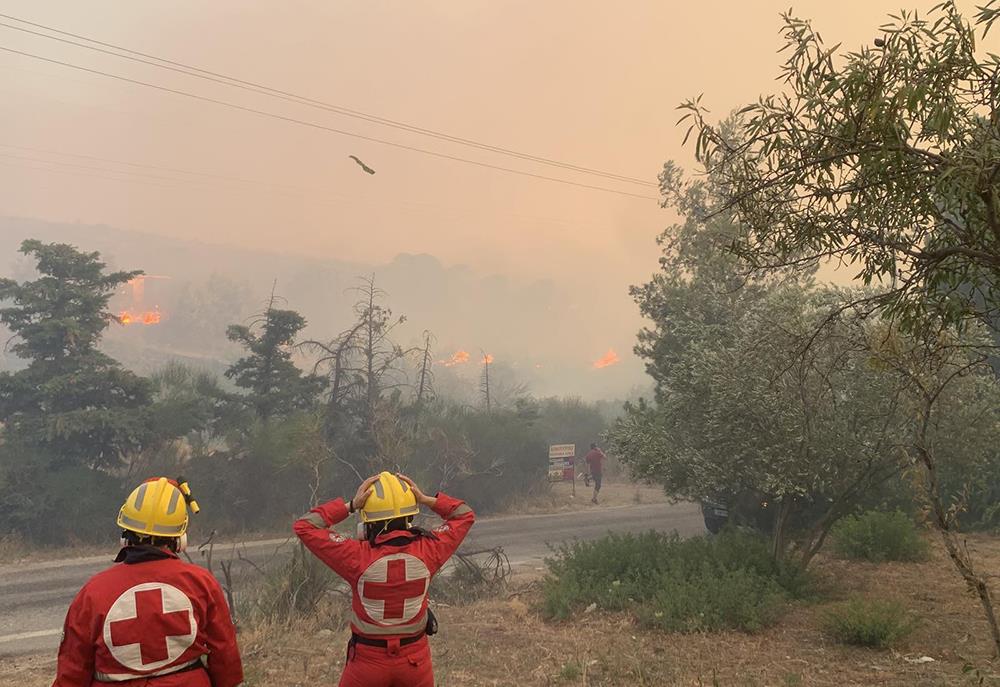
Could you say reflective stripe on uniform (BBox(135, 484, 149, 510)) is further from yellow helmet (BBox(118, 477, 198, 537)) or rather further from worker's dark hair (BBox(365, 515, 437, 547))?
worker's dark hair (BBox(365, 515, 437, 547))

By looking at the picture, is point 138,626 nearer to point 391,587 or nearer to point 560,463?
point 391,587

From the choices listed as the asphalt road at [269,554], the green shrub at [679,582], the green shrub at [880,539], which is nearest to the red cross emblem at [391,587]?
the green shrub at [679,582]

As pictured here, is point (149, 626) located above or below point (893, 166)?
below

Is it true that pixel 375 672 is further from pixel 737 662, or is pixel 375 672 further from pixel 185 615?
pixel 737 662

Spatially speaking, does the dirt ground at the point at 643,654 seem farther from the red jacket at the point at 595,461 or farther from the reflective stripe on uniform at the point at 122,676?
the red jacket at the point at 595,461

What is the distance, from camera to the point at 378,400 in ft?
67.7

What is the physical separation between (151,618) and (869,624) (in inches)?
298

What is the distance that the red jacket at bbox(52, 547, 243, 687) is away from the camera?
9.91 ft

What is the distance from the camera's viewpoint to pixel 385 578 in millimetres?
4027

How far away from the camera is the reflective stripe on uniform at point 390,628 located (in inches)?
159

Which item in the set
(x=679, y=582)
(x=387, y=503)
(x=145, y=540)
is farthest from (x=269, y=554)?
(x=145, y=540)

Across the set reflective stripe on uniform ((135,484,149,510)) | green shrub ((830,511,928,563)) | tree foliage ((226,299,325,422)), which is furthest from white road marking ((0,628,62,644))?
green shrub ((830,511,928,563))

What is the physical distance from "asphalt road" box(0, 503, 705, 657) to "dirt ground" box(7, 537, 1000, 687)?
5.69 feet

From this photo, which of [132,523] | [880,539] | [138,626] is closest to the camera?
[138,626]
